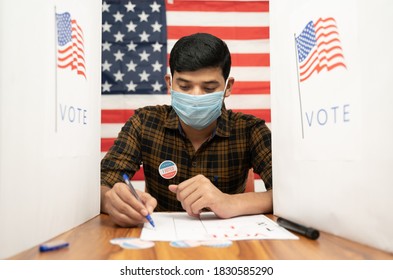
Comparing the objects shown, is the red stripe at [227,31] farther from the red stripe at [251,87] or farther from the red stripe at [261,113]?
the red stripe at [261,113]

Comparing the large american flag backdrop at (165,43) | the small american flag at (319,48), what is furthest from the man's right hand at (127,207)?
the large american flag backdrop at (165,43)

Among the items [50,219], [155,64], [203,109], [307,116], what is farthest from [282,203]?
[155,64]

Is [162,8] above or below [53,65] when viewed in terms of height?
above

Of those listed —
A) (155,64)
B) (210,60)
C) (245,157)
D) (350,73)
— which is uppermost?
(155,64)

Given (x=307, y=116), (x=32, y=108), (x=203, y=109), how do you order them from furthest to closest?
(x=203, y=109), (x=307, y=116), (x=32, y=108)

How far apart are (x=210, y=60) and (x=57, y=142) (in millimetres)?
849

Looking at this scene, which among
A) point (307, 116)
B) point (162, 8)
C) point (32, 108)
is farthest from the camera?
point (162, 8)

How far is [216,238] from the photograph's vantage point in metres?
0.55

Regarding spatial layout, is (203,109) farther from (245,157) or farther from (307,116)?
(307,116)

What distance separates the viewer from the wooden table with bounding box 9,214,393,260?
456 mm

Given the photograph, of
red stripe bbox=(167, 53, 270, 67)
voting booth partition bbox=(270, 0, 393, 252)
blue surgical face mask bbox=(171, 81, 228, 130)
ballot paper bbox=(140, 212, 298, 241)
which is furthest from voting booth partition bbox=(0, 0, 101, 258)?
red stripe bbox=(167, 53, 270, 67)

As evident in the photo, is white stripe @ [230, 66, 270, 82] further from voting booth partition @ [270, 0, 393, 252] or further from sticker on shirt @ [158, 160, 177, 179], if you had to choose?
voting booth partition @ [270, 0, 393, 252]

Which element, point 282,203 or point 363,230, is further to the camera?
point 282,203

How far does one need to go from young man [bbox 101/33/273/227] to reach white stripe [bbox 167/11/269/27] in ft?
2.69
